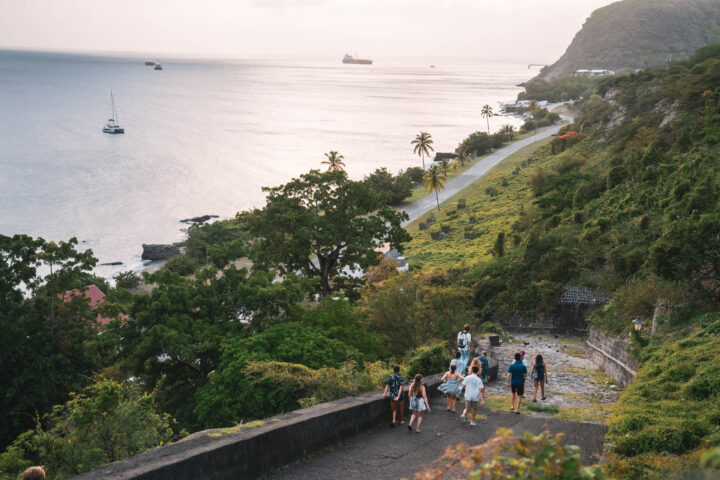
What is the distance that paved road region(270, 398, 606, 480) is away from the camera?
930 centimetres

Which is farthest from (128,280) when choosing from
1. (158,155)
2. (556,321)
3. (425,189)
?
(158,155)

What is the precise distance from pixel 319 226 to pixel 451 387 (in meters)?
21.5

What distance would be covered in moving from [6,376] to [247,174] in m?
81.3

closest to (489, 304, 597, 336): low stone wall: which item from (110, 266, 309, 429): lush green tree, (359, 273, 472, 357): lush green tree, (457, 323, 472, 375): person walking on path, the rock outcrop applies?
(359, 273, 472, 357): lush green tree

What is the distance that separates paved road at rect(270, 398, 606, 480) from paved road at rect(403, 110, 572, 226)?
201ft

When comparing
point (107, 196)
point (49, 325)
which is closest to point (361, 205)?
point (49, 325)

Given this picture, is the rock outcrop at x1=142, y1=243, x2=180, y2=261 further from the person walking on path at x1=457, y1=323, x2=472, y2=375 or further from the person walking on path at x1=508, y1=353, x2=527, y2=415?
the person walking on path at x1=508, y1=353, x2=527, y2=415

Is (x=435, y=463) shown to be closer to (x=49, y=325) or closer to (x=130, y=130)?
(x=49, y=325)

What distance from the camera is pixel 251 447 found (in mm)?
8820

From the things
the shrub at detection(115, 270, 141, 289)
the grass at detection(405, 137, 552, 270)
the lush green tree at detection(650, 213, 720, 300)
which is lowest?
the shrub at detection(115, 270, 141, 289)

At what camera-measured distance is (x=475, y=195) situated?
247 feet

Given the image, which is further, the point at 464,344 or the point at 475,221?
the point at 475,221

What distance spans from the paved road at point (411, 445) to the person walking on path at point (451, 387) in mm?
218

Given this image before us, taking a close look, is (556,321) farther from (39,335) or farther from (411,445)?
(39,335)
